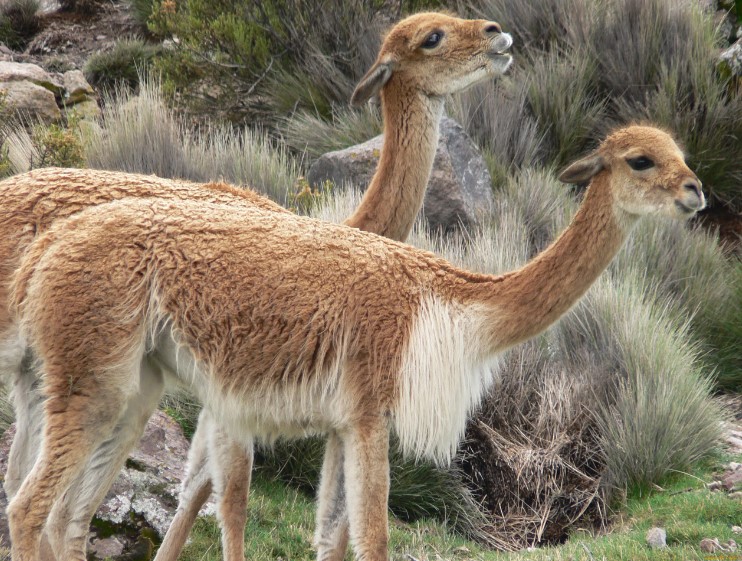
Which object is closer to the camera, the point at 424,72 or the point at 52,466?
the point at 52,466

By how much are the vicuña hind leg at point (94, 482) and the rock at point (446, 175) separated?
10.9ft

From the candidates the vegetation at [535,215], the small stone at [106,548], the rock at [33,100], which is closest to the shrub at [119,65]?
the vegetation at [535,215]

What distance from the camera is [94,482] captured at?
13.6ft

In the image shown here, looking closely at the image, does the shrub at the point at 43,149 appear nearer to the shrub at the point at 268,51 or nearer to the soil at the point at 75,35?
the shrub at the point at 268,51

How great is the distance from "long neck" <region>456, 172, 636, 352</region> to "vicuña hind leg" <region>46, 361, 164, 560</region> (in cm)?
127

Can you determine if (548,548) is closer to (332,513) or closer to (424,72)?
(332,513)

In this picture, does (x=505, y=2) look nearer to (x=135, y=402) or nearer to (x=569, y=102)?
(x=569, y=102)

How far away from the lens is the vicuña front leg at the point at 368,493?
3.61 meters

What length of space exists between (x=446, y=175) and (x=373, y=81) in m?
1.89

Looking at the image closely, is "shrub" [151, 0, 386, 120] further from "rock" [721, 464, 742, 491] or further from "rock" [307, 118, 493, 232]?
"rock" [721, 464, 742, 491]

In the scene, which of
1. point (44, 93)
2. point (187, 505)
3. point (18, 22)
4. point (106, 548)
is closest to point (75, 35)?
point (18, 22)

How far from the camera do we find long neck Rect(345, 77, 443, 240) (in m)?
5.14

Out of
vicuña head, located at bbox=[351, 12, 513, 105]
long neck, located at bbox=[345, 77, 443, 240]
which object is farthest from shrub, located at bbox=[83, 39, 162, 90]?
long neck, located at bbox=[345, 77, 443, 240]

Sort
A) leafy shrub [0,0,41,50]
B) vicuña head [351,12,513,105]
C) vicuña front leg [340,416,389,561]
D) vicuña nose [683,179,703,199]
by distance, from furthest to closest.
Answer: leafy shrub [0,0,41,50], vicuña head [351,12,513,105], vicuña nose [683,179,703,199], vicuña front leg [340,416,389,561]
